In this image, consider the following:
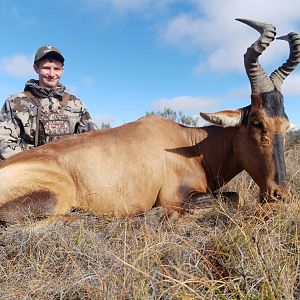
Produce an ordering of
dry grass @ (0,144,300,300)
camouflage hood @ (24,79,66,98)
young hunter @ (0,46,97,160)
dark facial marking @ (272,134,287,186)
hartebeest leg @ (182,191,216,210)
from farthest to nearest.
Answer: camouflage hood @ (24,79,66,98) → young hunter @ (0,46,97,160) → hartebeest leg @ (182,191,216,210) → dark facial marking @ (272,134,287,186) → dry grass @ (0,144,300,300)

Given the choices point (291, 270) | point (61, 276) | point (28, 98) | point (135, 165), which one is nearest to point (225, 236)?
point (291, 270)

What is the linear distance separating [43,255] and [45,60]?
4.78 metres

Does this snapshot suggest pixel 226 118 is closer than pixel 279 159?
No

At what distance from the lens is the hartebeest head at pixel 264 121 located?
4305 mm

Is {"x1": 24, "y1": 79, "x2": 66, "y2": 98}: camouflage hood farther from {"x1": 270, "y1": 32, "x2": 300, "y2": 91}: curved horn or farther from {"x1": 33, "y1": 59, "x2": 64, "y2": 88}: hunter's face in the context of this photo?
{"x1": 270, "y1": 32, "x2": 300, "y2": 91}: curved horn

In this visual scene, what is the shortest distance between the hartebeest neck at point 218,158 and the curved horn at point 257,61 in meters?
0.67

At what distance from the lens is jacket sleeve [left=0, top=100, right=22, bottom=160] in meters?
6.06

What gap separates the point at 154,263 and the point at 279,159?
2.23 meters

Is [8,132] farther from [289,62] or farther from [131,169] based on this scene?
[289,62]

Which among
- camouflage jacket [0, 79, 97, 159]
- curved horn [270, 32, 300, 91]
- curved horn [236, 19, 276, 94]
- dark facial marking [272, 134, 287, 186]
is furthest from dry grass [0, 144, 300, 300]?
camouflage jacket [0, 79, 97, 159]

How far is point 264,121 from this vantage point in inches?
175

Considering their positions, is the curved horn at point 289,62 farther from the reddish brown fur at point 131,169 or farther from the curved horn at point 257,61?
the reddish brown fur at point 131,169

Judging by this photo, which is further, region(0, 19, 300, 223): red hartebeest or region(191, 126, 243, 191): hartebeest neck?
region(191, 126, 243, 191): hartebeest neck

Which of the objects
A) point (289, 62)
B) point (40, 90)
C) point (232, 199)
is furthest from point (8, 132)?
point (289, 62)
